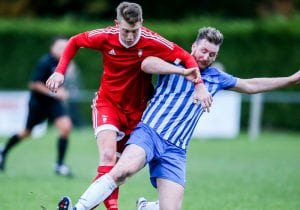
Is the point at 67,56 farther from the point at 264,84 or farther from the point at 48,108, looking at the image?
the point at 48,108

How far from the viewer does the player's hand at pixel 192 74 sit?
764cm

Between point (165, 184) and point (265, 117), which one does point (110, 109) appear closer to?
point (165, 184)

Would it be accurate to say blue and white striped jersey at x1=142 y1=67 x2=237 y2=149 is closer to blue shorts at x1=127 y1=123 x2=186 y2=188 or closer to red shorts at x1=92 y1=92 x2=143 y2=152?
blue shorts at x1=127 y1=123 x2=186 y2=188

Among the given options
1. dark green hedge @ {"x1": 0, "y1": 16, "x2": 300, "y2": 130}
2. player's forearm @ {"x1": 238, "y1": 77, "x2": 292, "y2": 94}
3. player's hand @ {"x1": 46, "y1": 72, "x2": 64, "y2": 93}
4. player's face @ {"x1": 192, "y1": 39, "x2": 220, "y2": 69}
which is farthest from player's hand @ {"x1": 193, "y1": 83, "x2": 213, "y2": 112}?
dark green hedge @ {"x1": 0, "y1": 16, "x2": 300, "y2": 130}

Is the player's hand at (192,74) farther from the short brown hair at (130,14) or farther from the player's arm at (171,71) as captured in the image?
the short brown hair at (130,14)

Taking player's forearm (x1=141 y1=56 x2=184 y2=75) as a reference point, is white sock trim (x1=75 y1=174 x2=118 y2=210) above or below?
below

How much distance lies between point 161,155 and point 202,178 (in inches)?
209

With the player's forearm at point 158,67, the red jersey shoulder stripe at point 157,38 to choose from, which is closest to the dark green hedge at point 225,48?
the red jersey shoulder stripe at point 157,38

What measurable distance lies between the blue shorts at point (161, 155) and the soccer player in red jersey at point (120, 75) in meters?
0.34

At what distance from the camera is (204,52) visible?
811 centimetres

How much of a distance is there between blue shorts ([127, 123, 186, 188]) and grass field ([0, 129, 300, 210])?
3.67 feet

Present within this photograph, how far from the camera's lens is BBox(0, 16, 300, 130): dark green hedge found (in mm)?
25688

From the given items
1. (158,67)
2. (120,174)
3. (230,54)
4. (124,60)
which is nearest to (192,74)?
(158,67)

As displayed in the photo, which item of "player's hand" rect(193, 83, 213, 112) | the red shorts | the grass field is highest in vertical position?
"player's hand" rect(193, 83, 213, 112)
